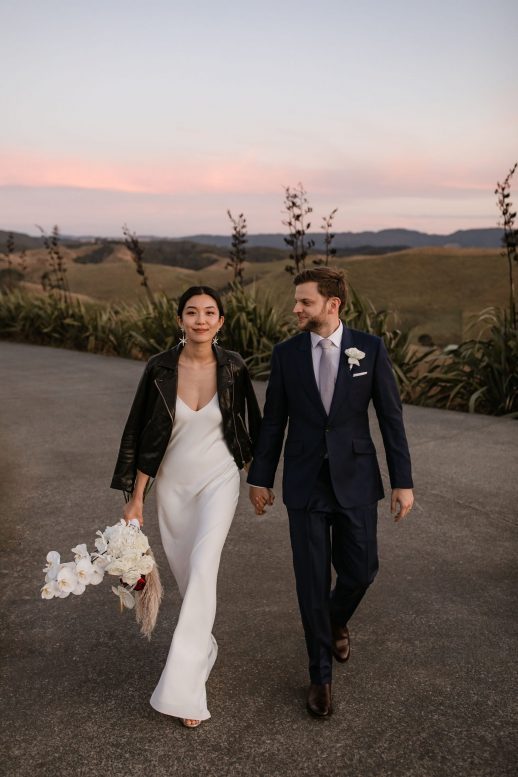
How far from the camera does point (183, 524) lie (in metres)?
3.39

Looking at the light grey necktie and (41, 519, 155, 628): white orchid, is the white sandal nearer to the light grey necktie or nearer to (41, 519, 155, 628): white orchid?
(41, 519, 155, 628): white orchid

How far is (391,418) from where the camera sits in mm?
3289

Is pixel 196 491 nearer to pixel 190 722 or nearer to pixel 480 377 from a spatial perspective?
pixel 190 722

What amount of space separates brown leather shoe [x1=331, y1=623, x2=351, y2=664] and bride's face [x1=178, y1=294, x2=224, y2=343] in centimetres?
138

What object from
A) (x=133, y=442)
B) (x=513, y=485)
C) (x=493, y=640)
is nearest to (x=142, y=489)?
(x=133, y=442)

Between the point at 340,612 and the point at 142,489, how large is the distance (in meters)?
1.00

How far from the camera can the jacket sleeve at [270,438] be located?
334 centimetres

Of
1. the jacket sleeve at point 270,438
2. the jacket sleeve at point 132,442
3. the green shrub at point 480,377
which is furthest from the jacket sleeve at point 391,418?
the green shrub at point 480,377

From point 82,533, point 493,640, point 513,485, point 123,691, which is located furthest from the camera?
point 513,485

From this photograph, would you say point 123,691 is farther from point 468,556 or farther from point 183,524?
point 468,556

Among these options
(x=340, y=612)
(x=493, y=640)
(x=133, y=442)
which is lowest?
(x=493, y=640)

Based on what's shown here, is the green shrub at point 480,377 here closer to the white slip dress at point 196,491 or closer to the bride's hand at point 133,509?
the white slip dress at point 196,491

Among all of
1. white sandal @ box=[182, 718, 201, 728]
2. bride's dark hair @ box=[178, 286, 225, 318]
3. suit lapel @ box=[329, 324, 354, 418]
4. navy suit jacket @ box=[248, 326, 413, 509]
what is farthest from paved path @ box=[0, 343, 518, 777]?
bride's dark hair @ box=[178, 286, 225, 318]

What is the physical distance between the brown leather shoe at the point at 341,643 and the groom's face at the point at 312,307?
1315 millimetres
